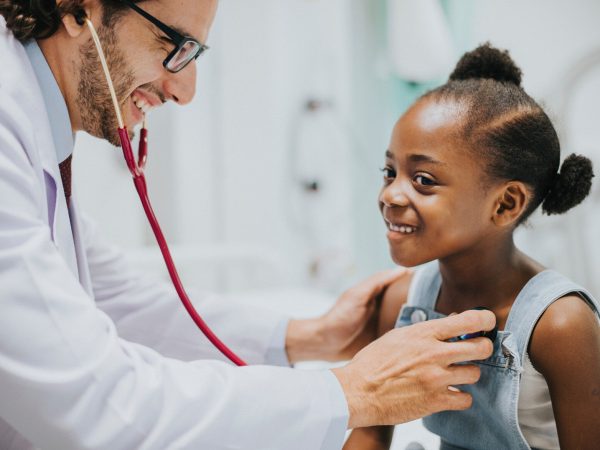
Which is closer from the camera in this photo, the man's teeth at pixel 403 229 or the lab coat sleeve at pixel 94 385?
the lab coat sleeve at pixel 94 385

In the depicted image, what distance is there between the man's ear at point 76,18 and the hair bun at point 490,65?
0.70 metres

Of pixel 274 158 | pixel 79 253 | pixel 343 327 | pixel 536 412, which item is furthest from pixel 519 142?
pixel 274 158

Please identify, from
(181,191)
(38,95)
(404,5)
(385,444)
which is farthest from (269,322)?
(181,191)

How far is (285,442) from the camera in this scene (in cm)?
82

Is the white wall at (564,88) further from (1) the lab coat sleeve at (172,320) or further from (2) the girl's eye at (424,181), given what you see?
(1) the lab coat sleeve at (172,320)

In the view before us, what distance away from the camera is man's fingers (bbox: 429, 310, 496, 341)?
2.93 ft

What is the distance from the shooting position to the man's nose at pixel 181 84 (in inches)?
46.2

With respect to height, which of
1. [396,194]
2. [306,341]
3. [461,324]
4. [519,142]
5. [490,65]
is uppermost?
[490,65]

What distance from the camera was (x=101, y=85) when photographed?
3.66ft

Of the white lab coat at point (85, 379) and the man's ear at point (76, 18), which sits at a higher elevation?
the man's ear at point (76, 18)

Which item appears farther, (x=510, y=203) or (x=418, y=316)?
(x=418, y=316)

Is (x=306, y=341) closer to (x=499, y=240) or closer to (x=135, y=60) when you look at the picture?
(x=499, y=240)

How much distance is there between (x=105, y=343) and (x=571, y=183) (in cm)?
78

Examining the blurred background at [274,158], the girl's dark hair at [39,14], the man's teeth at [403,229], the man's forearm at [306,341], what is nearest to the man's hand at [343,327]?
the man's forearm at [306,341]
